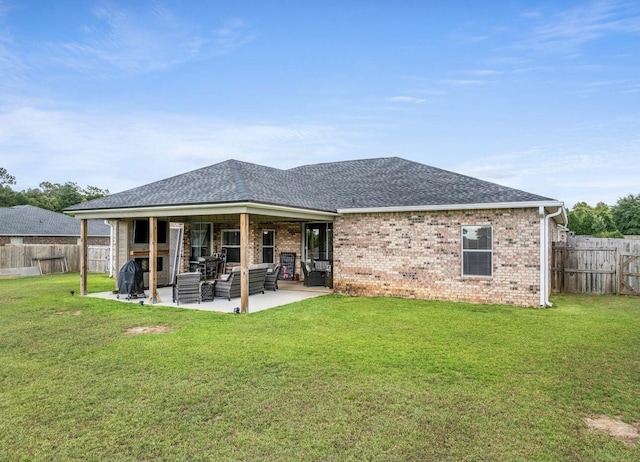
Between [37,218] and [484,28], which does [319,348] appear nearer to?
[484,28]

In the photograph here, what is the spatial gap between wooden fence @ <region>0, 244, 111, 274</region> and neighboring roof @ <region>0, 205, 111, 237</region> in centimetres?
594

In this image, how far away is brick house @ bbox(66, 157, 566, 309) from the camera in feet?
34.8

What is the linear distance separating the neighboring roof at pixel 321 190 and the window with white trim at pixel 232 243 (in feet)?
11.9

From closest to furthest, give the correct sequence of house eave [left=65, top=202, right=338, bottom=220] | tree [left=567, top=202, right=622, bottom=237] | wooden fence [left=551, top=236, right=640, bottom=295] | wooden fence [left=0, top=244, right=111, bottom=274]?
house eave [left=65, top=202, right=338, bottom=220] < wooden fence [left=551, top=236, right=640, bottom=295] < wooden fence [left=0, top=244, right=111, bottom=274] < tree [left=567, top=202, right=622, bottom=237]

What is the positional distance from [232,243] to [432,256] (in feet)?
29.5

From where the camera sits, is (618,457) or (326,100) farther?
(326,100)

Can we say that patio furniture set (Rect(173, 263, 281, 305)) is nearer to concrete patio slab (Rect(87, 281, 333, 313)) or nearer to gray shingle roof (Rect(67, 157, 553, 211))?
concrete patio slab (Rect(87, 281, 333, 313))

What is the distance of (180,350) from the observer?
6.50 m

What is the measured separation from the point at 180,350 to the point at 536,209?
9.38m

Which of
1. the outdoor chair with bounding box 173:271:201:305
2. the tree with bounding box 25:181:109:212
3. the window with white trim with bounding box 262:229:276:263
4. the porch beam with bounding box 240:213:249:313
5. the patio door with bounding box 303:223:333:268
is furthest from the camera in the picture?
the tree with bounding box 25:181:109:212

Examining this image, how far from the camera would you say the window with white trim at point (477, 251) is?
1118 cm

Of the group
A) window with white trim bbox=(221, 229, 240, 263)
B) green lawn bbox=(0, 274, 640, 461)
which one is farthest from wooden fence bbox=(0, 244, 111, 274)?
green lawn bbox=(0, 274, 640, 461)

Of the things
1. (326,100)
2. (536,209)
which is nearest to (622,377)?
(536,209)

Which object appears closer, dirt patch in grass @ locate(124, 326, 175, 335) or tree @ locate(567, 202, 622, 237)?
dirt patch in grass @ locate(124, 326, 175, 335)
